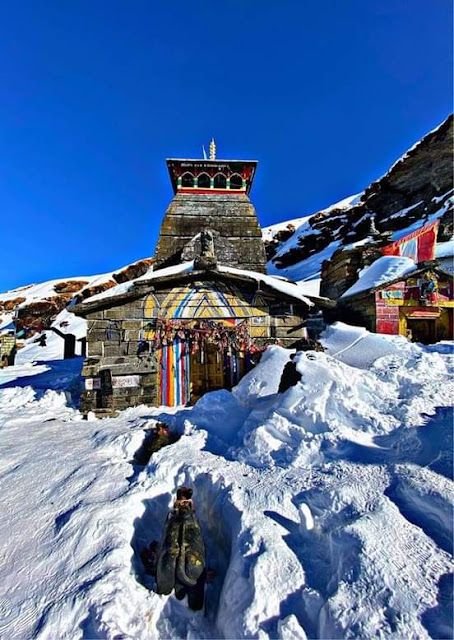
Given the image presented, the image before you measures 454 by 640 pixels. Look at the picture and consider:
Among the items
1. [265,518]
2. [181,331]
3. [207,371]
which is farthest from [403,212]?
[265,518]

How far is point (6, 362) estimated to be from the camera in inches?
854

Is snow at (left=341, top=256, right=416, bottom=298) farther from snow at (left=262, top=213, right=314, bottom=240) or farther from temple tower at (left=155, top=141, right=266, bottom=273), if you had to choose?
snow at (left=262, top=213, right=314, bottom=240)

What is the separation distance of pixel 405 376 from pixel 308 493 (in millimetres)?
4310

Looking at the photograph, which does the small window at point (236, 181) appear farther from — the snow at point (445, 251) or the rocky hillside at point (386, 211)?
the rocky hillside at point (386, 211)

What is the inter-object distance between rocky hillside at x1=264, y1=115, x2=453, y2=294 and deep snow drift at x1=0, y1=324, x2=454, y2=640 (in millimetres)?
35141

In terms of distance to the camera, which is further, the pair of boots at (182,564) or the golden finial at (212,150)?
the golden finial at (212,150)

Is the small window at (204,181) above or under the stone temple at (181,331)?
above

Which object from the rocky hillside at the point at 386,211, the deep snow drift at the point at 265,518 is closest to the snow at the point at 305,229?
the rocky hillside at the point at 386,211

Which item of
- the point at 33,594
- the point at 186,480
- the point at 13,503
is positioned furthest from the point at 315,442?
the point at 13,503

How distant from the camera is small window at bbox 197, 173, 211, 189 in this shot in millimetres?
16250

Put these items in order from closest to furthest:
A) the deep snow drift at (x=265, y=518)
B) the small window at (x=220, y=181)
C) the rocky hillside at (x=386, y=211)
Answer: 1. the deep snow drift at (x=265, y=518)
2. the small window at (x=220, y=181)
3. the rocky hillside at (x=386, y=211)

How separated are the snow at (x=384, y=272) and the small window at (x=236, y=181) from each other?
785cm

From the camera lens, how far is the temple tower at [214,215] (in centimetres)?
1470

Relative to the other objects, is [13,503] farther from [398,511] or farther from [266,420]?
[398,511]
